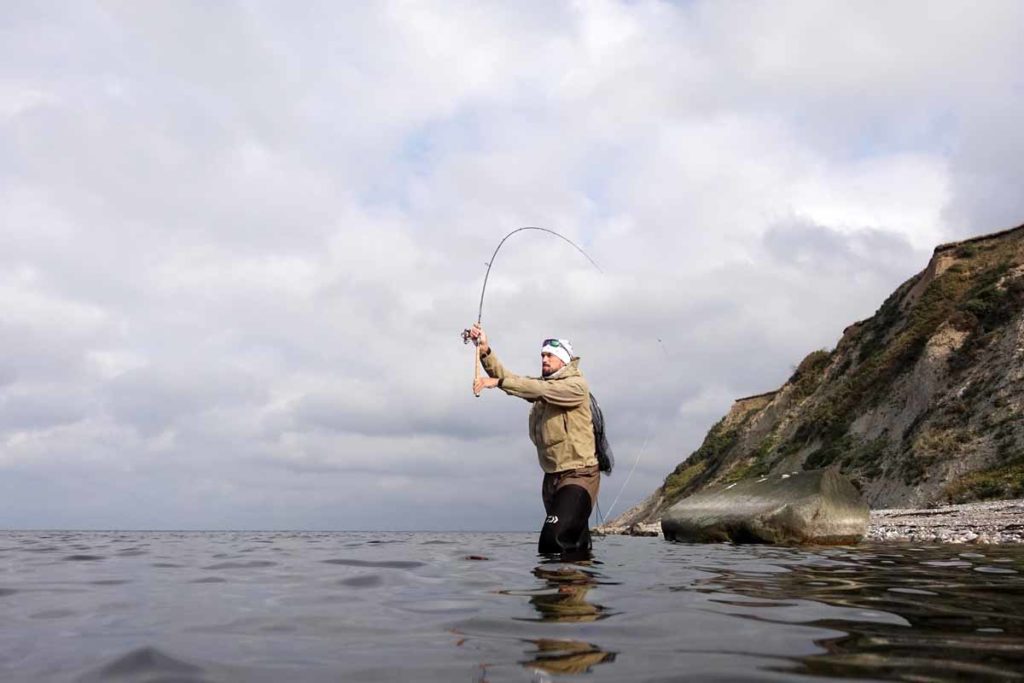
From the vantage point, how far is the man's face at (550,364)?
9.03 metres

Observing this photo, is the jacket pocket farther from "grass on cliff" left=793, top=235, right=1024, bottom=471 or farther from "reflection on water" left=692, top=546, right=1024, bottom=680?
"grass on cliff" left=793, top=235, right=1024, bottom=471

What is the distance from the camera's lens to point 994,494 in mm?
20609

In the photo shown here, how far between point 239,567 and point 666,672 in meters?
6.46

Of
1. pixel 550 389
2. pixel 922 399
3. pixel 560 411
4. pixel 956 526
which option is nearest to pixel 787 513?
pixel 956 526

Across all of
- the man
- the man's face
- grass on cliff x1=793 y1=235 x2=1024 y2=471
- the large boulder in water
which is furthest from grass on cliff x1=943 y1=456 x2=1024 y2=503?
the man's face

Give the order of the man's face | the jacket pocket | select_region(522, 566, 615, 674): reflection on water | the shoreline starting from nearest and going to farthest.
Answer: select_region(522, 566, 615, 674): reflection on water → the jacket pocket → the man's face → the shoreline

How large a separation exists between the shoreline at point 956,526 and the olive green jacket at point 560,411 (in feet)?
22.3

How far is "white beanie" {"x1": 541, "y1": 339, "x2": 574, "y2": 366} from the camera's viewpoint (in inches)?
359

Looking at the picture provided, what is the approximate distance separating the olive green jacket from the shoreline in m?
6.81

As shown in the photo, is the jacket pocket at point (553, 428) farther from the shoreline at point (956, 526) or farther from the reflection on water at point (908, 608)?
the shoreline at point (956, 526)

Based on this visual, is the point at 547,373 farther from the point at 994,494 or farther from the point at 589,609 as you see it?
the point at 994,494

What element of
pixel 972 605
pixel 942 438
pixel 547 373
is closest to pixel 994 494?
pixel 942 438

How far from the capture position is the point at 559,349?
9172 mm

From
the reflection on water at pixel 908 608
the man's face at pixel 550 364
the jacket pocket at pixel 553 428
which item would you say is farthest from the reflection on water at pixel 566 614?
the man's face at pixel 550 364
